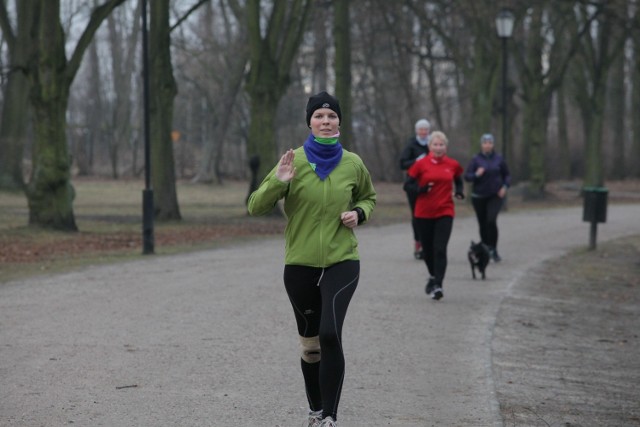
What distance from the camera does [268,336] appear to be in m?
9.90

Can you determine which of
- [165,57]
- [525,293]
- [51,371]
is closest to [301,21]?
[165,57]

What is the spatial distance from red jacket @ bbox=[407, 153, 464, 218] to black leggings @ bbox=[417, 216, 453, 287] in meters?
0.08

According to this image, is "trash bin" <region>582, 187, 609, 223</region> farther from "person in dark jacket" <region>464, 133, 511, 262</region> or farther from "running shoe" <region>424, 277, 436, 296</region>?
"running shoe" <region>424, 277, 436, 296</region>

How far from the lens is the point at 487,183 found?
16391mm

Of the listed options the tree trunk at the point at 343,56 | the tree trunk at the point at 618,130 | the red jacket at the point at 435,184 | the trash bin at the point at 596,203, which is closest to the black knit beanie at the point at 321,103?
the red jacket at the point at 435,184

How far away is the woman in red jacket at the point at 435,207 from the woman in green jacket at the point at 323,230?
614 centimetres

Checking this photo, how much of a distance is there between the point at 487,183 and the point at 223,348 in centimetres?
789

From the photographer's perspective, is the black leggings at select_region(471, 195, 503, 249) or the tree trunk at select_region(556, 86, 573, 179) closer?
the black leggings at select_region(471, 195, 503, 249)

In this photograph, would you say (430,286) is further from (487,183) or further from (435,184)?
(487,183)

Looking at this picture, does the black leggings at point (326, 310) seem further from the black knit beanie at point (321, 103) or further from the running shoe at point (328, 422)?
the black knit beanie at point (321, 103)

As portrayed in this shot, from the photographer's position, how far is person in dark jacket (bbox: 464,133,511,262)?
16344 mm

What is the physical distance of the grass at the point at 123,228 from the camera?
17625 millimetres

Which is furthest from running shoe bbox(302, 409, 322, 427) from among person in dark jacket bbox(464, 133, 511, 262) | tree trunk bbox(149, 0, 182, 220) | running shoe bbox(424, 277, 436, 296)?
tree trunk bbox(149, 0, 182, 220)

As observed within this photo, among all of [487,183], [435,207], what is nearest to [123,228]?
[487,183]
